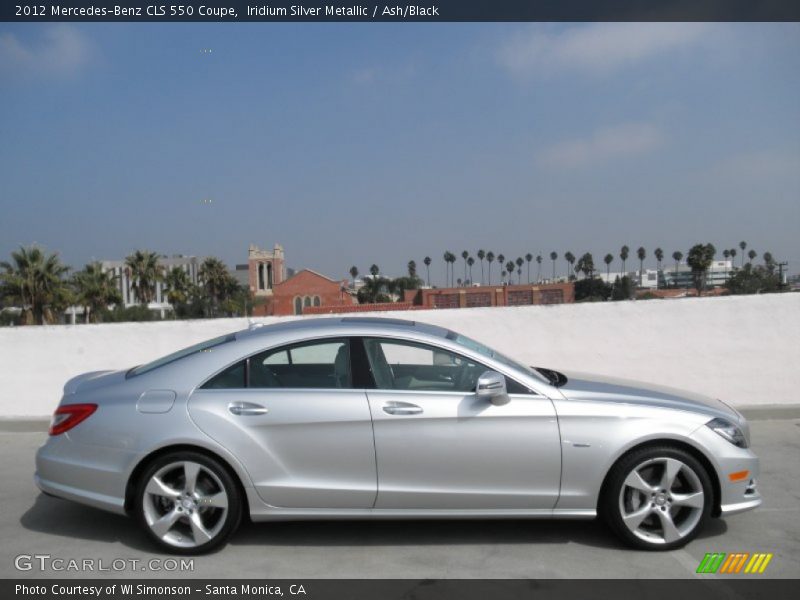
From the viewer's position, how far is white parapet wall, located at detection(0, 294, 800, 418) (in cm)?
848

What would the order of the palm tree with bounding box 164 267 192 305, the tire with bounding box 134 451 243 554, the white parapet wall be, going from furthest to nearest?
the palm tree with bounding box 164 267 192 305
the white parapet wall
the tire with bounding box 134 451 243 554

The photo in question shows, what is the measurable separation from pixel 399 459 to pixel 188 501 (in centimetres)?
130

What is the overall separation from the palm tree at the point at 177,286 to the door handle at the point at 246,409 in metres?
67.3

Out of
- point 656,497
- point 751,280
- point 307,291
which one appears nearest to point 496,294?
point 751,280

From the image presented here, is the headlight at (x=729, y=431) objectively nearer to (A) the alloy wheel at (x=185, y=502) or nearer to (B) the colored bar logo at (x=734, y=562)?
(B) the colored bar logo at (x=734, y=562)

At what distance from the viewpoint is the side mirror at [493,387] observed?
13.4 feet

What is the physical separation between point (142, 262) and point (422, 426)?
2588 inches

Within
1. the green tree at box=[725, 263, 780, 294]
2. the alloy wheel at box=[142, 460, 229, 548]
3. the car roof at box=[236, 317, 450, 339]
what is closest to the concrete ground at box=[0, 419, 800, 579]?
the alloy wheel at box=[142, 460, 229, 548]

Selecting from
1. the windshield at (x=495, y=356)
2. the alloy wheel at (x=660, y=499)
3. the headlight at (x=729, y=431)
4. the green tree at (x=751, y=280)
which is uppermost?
the green tree at (x=751, y=280)

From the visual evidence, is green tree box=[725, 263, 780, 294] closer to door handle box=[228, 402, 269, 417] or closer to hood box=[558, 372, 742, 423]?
hood box=[558, 372, 742, 423]

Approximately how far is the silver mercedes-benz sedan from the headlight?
0.05 ft

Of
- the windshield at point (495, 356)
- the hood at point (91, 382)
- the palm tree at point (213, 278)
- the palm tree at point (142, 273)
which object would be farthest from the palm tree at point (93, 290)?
the windshield at point (495, 356)

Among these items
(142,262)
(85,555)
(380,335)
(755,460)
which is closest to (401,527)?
(380,335)
